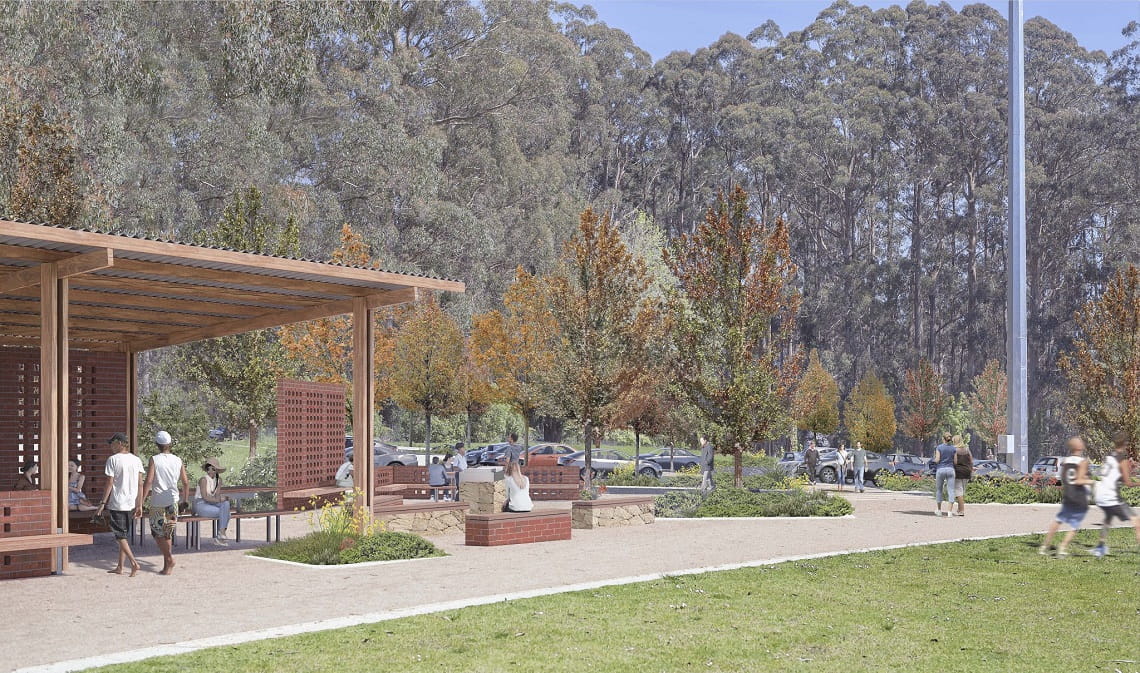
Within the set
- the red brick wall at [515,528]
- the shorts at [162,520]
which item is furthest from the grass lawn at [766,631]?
the shorts at [162,520]

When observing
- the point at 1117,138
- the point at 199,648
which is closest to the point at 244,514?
the point at 199,648

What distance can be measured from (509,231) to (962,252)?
3269cm

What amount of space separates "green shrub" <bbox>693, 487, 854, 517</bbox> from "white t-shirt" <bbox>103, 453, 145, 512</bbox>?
1025cm

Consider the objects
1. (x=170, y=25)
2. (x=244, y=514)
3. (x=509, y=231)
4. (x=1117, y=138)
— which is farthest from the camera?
(x=1117, y=138)

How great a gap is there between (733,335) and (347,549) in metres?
10.4

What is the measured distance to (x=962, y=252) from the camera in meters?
72.1

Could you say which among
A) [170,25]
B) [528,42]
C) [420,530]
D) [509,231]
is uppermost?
[528,42]

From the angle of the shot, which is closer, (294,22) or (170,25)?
(294,22)

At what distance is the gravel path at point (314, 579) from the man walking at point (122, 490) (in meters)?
0.49

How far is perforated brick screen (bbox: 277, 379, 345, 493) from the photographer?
1596 centimetres

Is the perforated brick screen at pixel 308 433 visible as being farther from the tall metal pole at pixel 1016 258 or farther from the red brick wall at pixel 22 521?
the tall metal pole at pixel 1016 258

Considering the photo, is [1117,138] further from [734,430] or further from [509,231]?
[734,430]

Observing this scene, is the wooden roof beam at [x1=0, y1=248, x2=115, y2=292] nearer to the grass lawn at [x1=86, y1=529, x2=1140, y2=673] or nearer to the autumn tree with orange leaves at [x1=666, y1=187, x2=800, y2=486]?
the grass lawn at [x1=86, y1=529, x2=1140, y2=673]

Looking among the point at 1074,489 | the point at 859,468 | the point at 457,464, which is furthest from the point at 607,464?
the point at 1074,489
